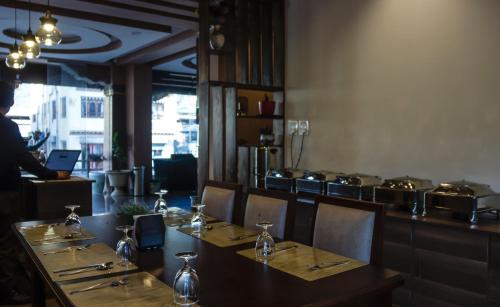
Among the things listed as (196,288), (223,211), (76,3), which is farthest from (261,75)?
(196,288)

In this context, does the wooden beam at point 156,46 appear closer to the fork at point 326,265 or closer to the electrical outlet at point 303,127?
the electrical outlet at point 303,127

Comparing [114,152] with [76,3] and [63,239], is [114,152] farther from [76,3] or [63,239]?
[63,239]

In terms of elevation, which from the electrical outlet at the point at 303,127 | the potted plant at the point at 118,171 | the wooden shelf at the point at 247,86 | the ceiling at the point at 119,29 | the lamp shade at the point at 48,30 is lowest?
the potted plant at the point at 118,171

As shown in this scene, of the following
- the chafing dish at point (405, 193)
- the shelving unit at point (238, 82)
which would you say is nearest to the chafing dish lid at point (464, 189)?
the chafing dish at point (405, 193)

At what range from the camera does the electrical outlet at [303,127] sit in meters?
4.28

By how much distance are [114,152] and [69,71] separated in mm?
2104

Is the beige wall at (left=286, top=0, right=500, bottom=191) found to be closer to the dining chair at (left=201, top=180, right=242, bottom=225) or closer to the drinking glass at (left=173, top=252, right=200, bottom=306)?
the dining chair at (left=201, top=180, right=242, bottom=225)

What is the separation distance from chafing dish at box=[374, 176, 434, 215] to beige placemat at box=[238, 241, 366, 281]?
1.27m

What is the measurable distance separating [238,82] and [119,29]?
315 cm

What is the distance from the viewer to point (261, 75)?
4.46m

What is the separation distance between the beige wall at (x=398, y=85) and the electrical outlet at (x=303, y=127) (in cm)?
6

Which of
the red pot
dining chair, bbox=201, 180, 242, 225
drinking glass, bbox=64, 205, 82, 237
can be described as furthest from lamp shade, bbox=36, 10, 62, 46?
drinking glass, bbox=64, 205, 82, 237

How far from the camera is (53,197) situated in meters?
4.11

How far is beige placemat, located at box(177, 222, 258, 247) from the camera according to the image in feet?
6.85
